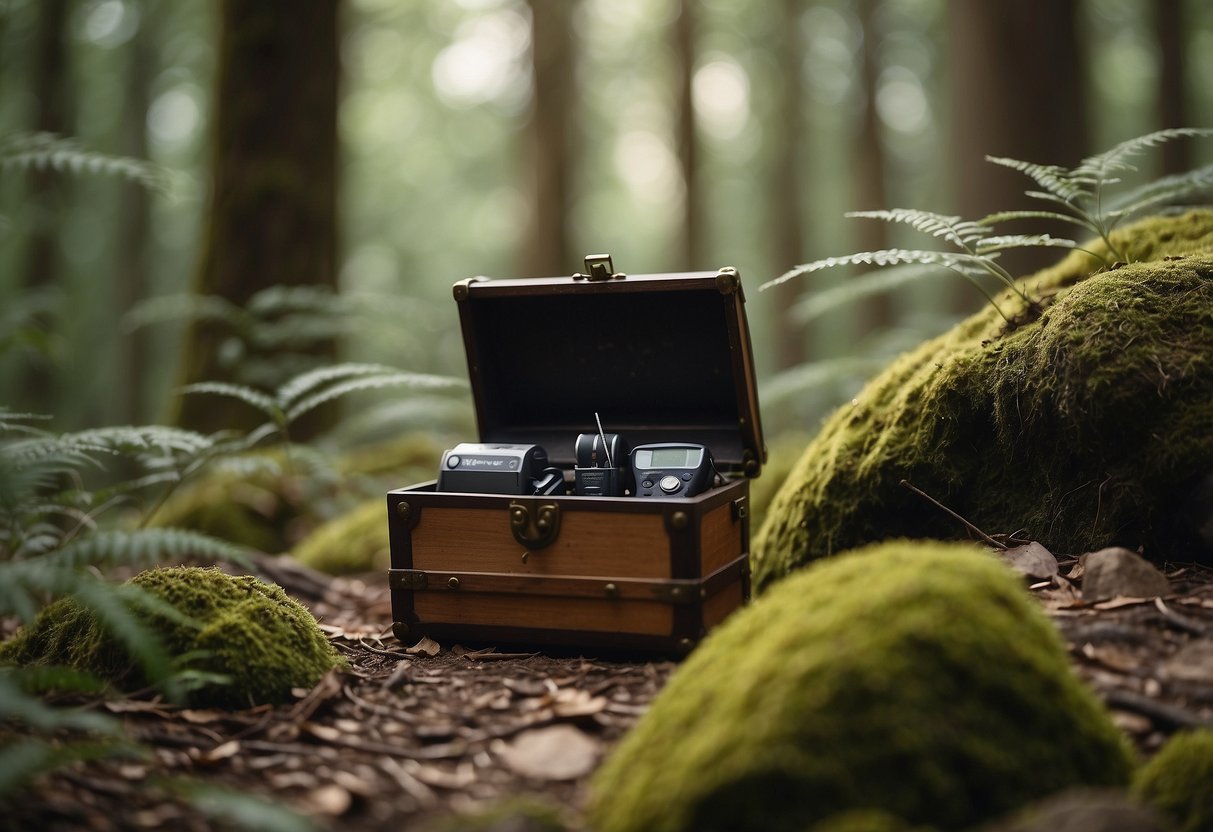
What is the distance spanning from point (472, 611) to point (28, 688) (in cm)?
146

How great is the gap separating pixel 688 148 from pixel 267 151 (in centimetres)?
748

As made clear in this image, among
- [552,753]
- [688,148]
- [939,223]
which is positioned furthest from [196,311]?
[688,148]

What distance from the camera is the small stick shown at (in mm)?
3447

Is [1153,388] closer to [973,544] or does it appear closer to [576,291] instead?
[973,544]

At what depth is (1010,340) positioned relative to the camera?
3617 mm

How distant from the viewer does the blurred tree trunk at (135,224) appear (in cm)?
1538

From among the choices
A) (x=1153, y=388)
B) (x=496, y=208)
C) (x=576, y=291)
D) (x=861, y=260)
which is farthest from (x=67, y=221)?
(x=1153, y=388)

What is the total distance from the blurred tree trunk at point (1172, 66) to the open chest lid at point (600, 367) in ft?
36.2

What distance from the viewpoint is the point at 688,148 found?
13414mm

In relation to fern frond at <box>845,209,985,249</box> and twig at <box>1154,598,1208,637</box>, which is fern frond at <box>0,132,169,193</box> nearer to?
fern frond at <box>845,209,985,249</box>

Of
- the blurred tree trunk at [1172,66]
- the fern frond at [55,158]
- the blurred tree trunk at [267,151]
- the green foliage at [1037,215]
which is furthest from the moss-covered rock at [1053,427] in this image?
the blurred tree trunk at [1172,66]

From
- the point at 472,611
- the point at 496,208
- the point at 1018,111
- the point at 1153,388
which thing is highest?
the point at 496,208

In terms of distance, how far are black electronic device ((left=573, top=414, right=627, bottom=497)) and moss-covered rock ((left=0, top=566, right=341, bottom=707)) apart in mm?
1153

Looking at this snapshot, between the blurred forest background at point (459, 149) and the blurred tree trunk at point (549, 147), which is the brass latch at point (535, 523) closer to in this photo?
the blurred forest background at point (459, 149)
